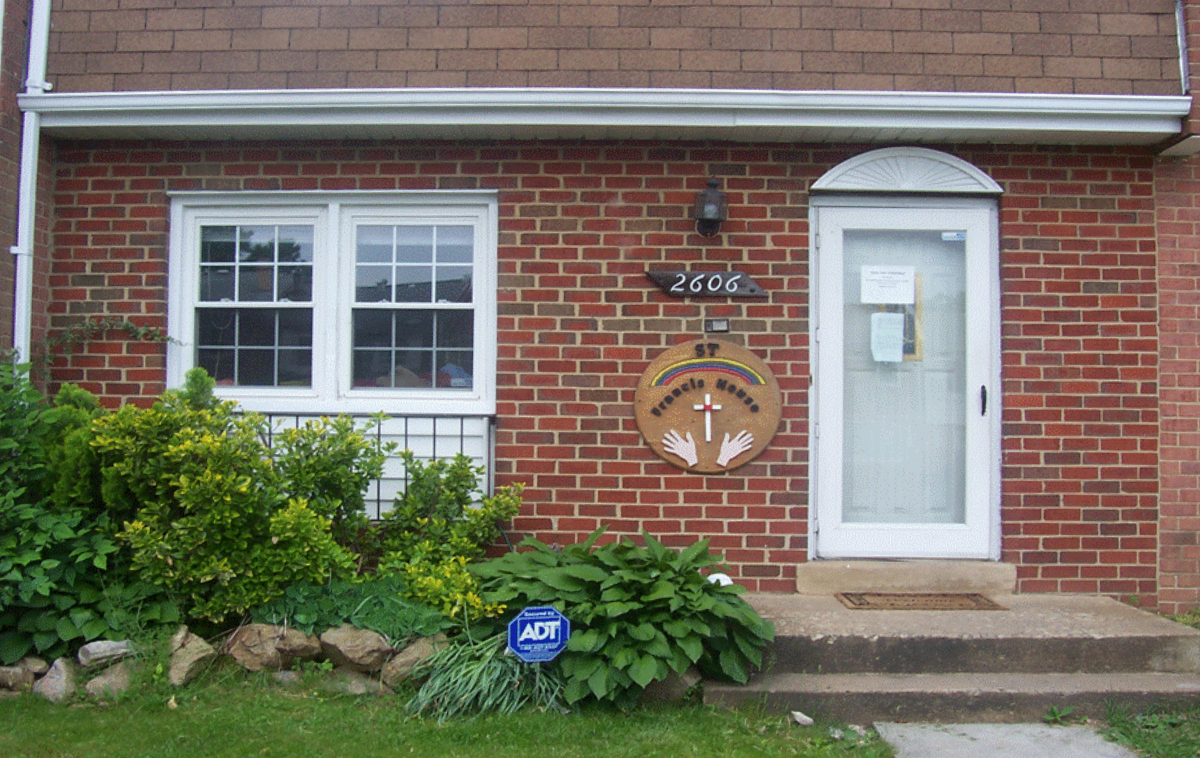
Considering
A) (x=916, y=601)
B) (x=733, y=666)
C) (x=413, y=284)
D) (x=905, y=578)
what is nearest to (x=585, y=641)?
(x=733, y=666)

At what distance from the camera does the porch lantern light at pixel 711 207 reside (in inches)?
183

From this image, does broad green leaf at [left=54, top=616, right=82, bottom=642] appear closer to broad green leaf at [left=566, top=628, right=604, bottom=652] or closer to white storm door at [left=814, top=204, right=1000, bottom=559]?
broad green leaf at [left=566, top=628, right=604, bottom=652]

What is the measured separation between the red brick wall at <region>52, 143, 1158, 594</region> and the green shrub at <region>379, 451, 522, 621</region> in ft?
1.19

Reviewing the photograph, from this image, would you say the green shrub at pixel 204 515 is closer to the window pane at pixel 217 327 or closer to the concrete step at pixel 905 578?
the window pane at pixel 217 327

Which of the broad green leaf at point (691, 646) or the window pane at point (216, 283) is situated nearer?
the broad green leaf at point (691, 646)

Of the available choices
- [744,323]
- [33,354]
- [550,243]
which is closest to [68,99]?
[33,354]

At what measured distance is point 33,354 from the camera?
4758 mm

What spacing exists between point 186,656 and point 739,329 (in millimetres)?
3238

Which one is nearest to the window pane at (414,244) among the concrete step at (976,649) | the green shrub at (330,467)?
the green shrub at (330,467)

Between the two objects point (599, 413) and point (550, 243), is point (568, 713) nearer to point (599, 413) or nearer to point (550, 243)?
point (599, 413)

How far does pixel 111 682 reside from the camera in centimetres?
372

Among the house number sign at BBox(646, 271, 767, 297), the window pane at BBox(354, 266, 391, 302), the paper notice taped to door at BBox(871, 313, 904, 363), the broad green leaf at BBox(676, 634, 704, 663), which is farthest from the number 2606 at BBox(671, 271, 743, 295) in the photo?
the broad green leaf at BBox(676, 634, 704, 663)

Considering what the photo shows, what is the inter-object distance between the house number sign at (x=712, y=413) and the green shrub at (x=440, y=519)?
881mm

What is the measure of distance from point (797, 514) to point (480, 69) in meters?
3.10
